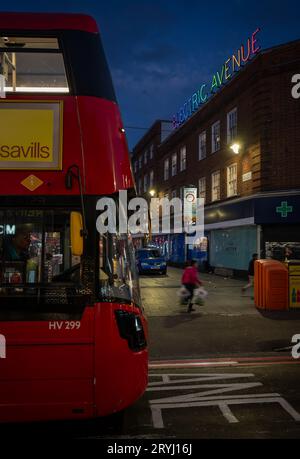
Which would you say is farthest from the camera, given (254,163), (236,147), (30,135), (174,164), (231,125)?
(174,164)

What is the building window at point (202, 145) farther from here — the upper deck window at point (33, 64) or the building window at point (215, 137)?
the upper deck window at point (33, 64)

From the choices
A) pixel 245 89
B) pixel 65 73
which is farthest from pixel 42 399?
pixel 245 89

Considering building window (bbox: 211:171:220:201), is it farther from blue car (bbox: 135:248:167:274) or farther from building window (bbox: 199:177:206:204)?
blue car (bbox: 135:248:167:274)

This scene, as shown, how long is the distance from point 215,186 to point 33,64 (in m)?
25.3

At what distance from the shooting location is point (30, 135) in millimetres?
4461

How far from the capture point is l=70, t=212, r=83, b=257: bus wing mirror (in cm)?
412

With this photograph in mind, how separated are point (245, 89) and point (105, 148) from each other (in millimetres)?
21411

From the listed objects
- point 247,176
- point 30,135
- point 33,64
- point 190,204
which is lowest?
point 30,135

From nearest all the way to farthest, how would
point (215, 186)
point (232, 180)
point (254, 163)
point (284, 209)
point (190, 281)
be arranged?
point (190, 281) → point (284, 209) → point (254, 163) → point (232, 180) → point (215, 186)

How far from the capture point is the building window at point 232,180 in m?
25.9

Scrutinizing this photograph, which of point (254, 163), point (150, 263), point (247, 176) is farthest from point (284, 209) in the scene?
point (150, 263)

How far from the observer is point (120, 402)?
14.1 ft

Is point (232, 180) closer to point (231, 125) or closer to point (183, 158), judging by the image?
point (231, 125)
